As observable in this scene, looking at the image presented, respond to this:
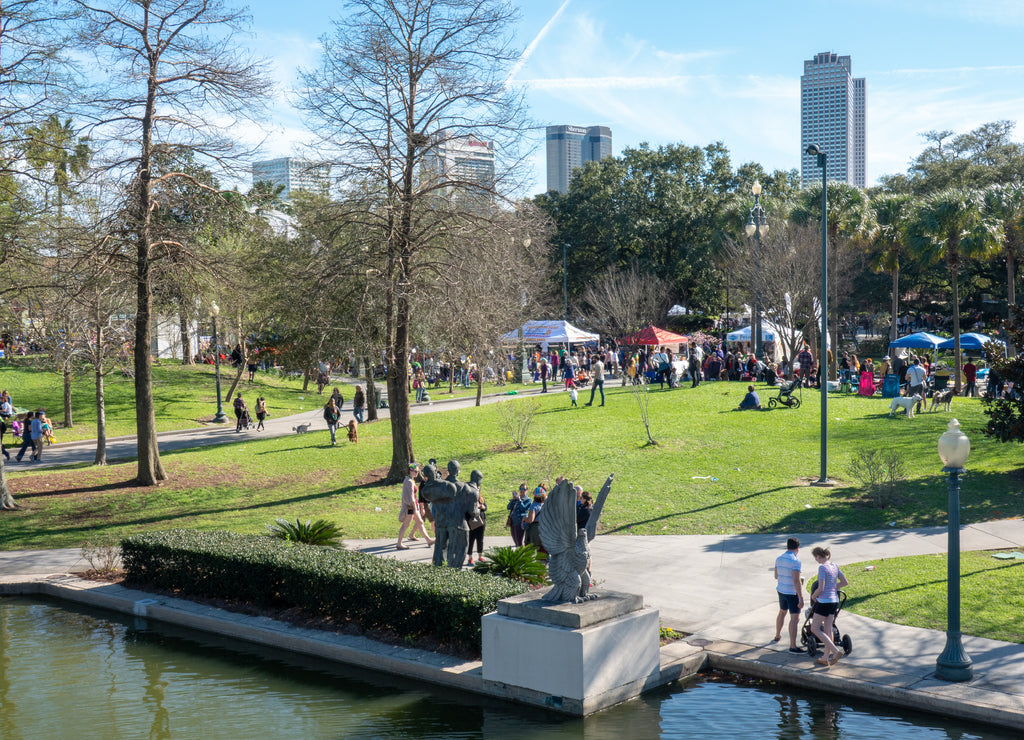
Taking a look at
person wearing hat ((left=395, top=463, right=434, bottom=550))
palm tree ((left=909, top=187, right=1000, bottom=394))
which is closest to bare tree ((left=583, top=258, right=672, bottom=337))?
palm tree ((left=909, top=187, right=1000, bottom=394))

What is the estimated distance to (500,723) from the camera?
9.14m

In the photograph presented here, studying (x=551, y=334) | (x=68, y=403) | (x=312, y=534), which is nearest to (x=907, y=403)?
(x=312, y=534)

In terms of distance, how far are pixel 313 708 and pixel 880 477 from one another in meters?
12.8

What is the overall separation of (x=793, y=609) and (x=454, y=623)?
4.02 metres

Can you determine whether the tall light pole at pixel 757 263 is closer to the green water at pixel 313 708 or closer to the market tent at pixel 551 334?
the market tent at pixel 551 334

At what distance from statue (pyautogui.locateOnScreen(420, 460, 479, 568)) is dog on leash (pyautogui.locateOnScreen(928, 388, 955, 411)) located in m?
18.1

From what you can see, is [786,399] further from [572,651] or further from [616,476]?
[572,651]

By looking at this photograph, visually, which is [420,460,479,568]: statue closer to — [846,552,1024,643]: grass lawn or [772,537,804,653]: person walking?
[772,537,804,653]: person walking

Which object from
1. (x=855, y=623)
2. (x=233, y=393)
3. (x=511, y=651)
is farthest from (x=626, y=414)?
(x=233, y=393)

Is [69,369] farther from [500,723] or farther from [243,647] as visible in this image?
[500,723]

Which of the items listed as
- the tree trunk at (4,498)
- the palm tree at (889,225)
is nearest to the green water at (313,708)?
the tree trunk at (4,498)

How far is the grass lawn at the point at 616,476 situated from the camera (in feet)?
58.3

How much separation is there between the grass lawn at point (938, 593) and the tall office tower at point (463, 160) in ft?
37.9

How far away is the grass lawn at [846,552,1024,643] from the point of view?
11.1 metres
